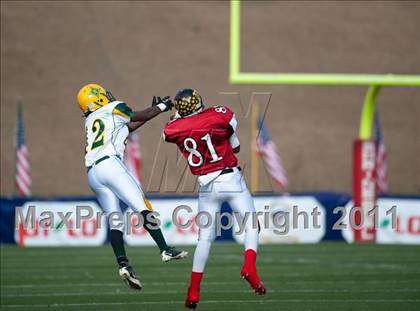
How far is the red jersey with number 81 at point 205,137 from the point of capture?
923cm

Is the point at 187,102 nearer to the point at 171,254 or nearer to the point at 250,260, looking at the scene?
the point at 171,254

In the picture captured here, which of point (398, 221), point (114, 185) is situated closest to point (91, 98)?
point (114, 185)

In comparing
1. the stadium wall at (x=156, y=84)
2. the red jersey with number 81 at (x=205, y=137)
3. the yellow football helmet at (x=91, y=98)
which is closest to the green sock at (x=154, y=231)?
the red jersey with number 81 at (x=205, y=137)

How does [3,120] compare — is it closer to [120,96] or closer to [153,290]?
[120,96]

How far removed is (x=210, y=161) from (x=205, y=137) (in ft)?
0.84

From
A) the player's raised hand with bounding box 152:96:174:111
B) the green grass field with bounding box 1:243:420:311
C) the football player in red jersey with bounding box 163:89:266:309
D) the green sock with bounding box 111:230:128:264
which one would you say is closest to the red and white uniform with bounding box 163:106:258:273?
the football player in red jersey with bounding box 163:89:266:309

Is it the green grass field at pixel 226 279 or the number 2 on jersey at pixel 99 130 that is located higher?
the number 2 on jersey at pixel 99 130

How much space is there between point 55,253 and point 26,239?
67.7 inches

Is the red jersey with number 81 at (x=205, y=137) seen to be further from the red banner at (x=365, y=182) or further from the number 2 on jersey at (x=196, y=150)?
the red banner at (x=365, y=182)

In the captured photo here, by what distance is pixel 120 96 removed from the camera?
28.0 metres

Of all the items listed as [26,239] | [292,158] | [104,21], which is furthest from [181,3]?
[26,239]

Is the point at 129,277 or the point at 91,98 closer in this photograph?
the point at 129,277

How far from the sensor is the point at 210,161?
9398 mm

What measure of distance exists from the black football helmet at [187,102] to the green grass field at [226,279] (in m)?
2.22
